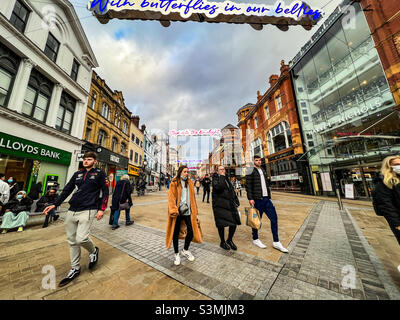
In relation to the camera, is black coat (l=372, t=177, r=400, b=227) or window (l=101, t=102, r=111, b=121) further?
window (l=101, t=102, r=111, b=121)

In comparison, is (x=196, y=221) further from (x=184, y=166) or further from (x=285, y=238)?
(x=285, y=238)

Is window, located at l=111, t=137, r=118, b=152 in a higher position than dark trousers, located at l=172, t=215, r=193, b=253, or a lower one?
higher

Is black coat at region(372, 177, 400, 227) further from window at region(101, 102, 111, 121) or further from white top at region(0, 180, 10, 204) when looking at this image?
window at region(101, 102, 111, 121)

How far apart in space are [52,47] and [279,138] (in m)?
24.1

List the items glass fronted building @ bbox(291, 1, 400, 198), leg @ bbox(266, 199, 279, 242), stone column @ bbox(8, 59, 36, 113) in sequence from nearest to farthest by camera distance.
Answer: leg @ bbox(266, 199, 279, 242), stone column @ bbox(8, 59, 36, 113), glass fronted building @ bbox(291, 1, 400, 198)

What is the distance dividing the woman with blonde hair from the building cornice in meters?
13.9

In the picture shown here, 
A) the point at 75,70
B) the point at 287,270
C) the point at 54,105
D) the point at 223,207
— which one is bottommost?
the point at 287,270

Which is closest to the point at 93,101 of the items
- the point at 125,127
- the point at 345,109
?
the point at 125,127

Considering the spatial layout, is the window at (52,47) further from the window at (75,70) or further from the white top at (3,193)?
the white top at (3,193)

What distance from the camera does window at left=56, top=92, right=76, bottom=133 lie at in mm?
11227

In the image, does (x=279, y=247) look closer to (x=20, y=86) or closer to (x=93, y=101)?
(x=20, y=86)

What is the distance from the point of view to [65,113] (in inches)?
458

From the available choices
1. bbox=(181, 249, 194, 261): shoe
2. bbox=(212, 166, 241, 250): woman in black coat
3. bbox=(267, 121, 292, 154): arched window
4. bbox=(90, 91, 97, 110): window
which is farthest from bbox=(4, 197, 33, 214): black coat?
bbox=(267, 121, 292, 154): arched window
